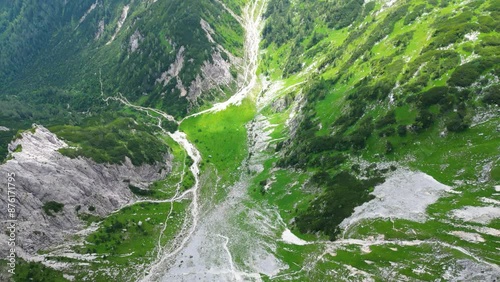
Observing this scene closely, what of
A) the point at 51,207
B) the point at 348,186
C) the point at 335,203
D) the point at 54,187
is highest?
the point at 54,187

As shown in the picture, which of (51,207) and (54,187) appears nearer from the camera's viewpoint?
(51,207)

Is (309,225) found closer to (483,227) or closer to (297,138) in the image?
(483,227)

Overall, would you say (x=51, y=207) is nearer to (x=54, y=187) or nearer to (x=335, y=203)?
(x=54, y=187)

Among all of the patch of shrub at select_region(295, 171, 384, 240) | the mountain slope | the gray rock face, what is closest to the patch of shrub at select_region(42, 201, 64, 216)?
the mountain slope

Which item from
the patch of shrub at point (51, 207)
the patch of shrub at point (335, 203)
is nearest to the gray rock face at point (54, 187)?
the patch of shrub at point (51, 207)

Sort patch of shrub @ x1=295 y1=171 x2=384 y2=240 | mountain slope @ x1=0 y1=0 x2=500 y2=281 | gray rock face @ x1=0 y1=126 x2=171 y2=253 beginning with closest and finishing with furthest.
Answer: mountain slope @ x1=0 y1=0 x2=500 y2=281
patch of shrub @ x1=295 y1=171 x2=384 y2=240
gray rock face @ x1=0 y1=126 x2=171 y2=253

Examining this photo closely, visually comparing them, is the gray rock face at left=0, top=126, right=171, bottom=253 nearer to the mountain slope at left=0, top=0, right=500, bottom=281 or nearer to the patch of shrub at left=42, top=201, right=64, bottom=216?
the patch of shrub at left=42, top=201, right=64, bottom=216

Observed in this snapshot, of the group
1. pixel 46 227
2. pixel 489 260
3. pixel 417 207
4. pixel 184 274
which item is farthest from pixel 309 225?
pixel 46 227

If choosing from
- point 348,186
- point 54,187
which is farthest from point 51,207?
point 348,186

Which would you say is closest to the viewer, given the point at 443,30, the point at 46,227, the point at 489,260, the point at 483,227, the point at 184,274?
the point at 489,260
